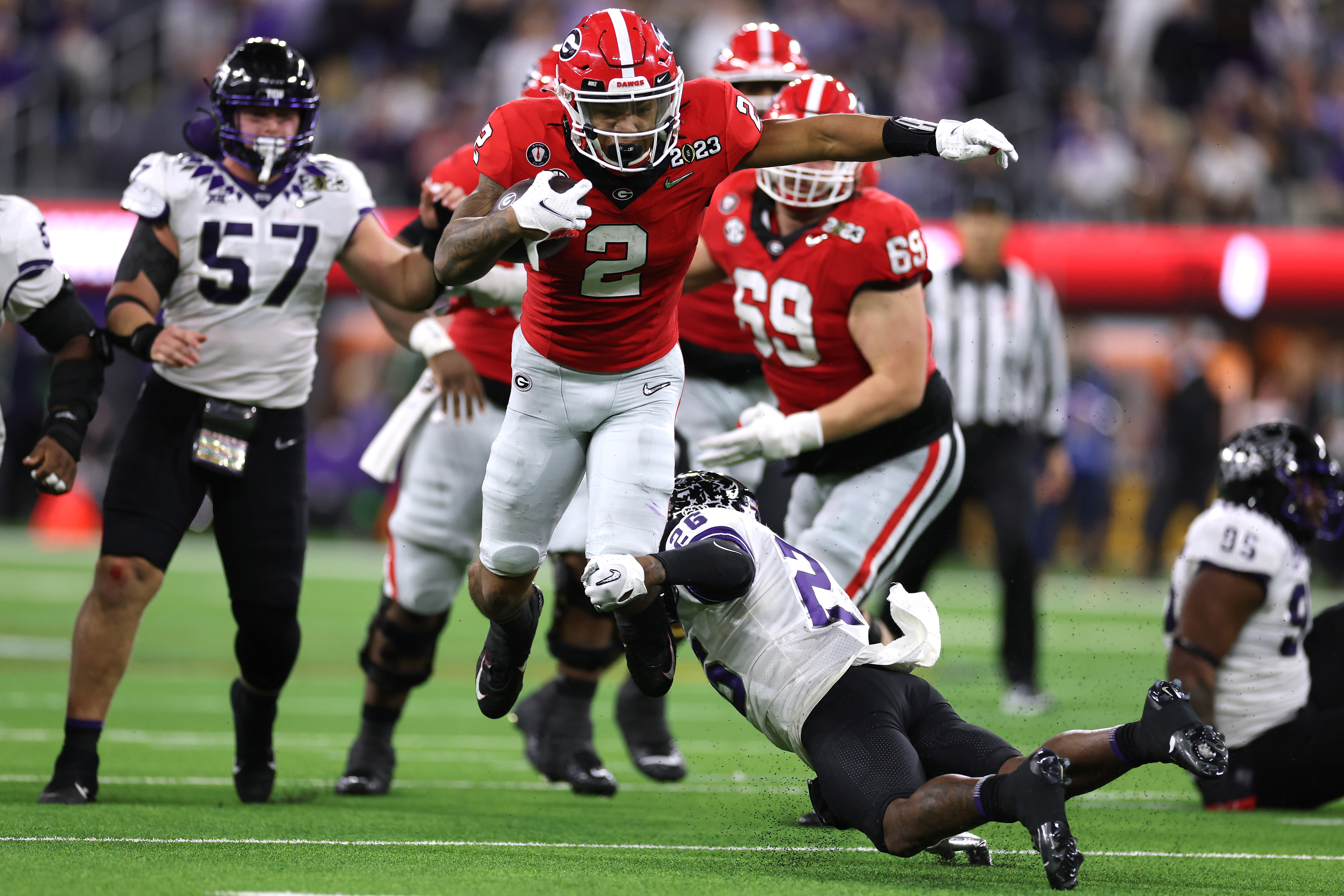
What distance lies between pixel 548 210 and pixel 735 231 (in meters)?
1.70

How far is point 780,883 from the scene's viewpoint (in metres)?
3.69

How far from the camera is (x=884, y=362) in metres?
4.99

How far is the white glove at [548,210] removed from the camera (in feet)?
12.3

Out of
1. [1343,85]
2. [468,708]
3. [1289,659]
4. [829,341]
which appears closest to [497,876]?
[829,341]

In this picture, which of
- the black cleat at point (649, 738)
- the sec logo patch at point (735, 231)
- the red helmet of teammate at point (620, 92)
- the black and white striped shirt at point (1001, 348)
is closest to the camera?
the red helmet of teammate at point (620, 92)

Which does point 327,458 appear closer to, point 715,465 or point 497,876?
point 715,465

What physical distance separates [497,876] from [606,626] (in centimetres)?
212

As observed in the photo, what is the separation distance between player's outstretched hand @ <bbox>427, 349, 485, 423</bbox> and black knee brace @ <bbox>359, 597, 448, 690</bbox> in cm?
Result: 76

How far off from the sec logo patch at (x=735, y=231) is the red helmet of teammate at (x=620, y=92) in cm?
124

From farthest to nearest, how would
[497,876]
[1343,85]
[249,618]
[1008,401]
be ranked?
[1343,85] → [1008,401] → [249,618] → [497,876]

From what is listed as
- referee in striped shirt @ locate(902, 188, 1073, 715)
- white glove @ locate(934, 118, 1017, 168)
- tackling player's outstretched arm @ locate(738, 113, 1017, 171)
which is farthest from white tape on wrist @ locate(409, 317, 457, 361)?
referee in striped shirt @ locate(902, 188, 1073, 715)

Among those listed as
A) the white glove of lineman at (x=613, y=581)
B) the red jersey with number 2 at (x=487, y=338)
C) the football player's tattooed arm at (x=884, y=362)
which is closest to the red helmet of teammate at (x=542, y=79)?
the red jersey with number 2 at (x=487, y=338)

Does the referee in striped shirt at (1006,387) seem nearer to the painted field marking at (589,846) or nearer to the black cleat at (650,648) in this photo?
the painted field marking at (589,846)

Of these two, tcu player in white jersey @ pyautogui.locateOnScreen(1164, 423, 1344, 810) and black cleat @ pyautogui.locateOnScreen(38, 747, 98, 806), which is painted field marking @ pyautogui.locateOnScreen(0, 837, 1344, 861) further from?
tcu player in white jersey @ pyautogui.locateOnScreen(1164, 423, 1344, 810)
